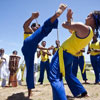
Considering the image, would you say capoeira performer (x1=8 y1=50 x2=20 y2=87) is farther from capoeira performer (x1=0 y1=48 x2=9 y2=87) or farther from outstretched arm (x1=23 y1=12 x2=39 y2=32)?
outstretched arm (x1=23 y1=12 x2=39 y2=32)

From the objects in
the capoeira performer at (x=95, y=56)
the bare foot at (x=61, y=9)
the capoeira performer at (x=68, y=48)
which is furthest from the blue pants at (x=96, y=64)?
the bare foot at (x=61, y=9)

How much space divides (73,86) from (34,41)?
4.37 ft

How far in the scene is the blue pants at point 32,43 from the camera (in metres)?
3.29

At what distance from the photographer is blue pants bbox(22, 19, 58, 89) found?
3287 millimetres

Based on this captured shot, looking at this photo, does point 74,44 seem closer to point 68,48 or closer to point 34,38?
point 68,48

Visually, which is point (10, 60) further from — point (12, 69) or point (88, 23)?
point (88, 23)

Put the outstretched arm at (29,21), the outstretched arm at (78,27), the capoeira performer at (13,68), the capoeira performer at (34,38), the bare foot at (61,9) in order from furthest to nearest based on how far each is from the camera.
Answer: the capoeira performer at (13,68)
the outstretched arm at (29,21)
the capoeira performer at (34,38)
the bare foot at (61,9)
the outstretched arm at (78,27)

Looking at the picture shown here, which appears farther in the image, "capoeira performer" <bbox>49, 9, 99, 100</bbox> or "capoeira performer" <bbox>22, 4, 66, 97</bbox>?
→ "capoeira performer" <bbox>22, 4, 66, 97</bbox>

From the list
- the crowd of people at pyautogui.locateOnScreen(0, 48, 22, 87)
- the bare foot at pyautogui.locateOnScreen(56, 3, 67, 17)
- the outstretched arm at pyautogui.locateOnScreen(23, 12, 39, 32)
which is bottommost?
the crowd of people at pyautogui.locateOnScreen(0, 48, 22, 87)

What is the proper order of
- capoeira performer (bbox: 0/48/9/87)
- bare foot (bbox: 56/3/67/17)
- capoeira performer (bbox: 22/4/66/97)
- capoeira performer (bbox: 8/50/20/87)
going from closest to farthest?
1. bare foot (bbox: 56/3/67/17)
2. capoeira performer (bbox: 22/4/66/97)
3. capoeira performer (bbox: 8/50/20/87)
4. capoeira performer (bbox: 0/48/9/87)

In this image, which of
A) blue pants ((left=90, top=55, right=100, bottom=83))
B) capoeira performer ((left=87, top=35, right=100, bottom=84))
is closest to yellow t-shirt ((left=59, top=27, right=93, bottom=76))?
capoeira performer ((left=87, top=35, right=100, bottom=84))

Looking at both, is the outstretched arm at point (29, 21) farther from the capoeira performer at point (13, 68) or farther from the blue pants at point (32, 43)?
the capoeira performer at point (13, 68)

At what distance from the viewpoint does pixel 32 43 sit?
382 cm

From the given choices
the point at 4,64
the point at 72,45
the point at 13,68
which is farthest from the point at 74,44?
the point at 4,64
